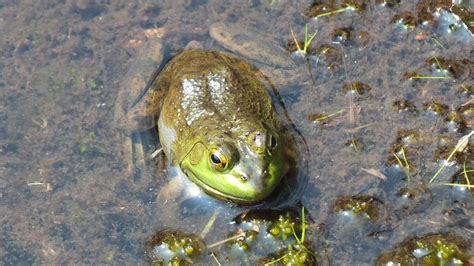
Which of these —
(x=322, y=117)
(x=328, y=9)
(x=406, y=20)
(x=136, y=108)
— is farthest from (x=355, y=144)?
(x=136, y=108)

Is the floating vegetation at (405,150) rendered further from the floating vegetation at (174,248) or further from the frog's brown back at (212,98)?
the floating vegetation at (174,248)

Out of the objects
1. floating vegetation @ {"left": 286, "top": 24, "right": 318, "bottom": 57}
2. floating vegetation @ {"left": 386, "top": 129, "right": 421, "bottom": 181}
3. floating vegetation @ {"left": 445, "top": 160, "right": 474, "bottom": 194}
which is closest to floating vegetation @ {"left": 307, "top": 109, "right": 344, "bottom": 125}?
floating vegetation @ {"left": 386, "top": 129, "right": 421, "bottom": 181}

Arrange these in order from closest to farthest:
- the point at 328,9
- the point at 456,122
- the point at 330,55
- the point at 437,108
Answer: the point at 456,122, the point at 437,108, the point at 330,55, the point at 328,9

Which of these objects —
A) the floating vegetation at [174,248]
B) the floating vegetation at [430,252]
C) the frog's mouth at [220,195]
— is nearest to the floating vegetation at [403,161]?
the floating vegetation at [430,252]

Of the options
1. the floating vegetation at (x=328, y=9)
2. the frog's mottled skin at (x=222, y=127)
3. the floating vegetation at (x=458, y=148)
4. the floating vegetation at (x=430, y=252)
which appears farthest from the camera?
the floating vegetation at (x=328, y=9)

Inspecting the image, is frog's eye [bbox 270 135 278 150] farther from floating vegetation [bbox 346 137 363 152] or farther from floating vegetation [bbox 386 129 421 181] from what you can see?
floating vegetation [bbox 386 129 421 181]

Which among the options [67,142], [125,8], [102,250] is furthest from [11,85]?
[102,250]

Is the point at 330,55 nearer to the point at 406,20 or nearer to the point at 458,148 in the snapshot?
the point at 406,20
